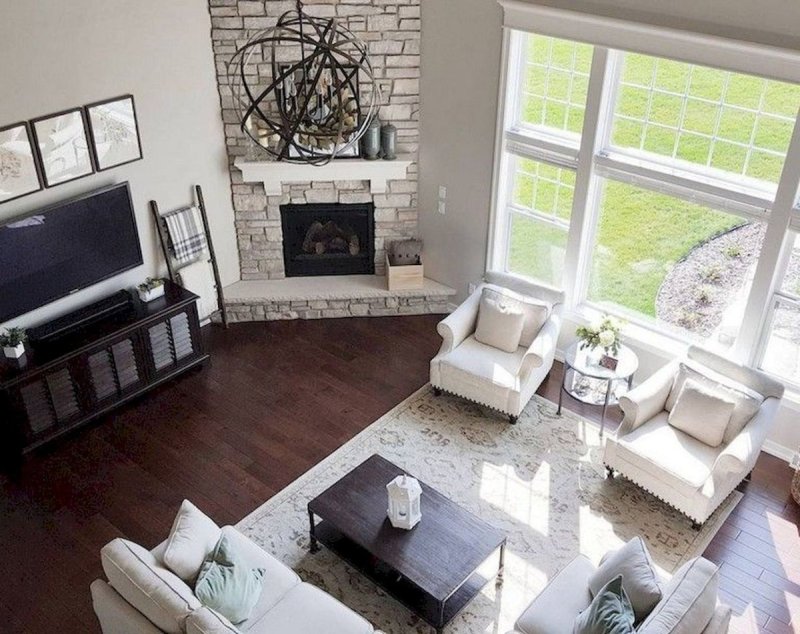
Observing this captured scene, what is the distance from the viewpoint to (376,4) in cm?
724

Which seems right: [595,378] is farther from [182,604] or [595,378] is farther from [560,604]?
[182,604]

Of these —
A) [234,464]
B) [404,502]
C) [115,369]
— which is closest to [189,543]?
[404,502]

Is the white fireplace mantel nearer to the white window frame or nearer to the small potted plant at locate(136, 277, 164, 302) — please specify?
the white window frame

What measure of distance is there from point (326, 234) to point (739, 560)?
4888mm

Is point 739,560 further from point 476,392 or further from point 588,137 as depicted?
point 588,137

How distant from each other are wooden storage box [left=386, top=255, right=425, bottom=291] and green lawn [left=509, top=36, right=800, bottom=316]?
978mm

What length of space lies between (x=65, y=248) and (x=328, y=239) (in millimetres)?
2702

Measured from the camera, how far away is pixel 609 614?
4.10 m

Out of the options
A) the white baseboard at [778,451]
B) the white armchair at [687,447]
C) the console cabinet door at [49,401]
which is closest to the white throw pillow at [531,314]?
the white armchair at [687,447]

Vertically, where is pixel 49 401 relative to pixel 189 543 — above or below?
below

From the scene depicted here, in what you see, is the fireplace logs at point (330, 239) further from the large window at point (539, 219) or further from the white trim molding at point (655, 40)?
the white trim molding at point (655, 40)

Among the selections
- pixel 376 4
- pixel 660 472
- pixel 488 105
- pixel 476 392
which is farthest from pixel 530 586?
pixel 376 4

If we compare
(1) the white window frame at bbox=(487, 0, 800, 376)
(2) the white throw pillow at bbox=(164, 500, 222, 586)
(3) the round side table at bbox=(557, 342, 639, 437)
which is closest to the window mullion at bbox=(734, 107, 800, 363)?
(1) the white window frame at bbox=(487, 0, 800, 376)

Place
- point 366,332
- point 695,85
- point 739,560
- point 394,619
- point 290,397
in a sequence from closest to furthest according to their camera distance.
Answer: point 394,619 → point 739,560 → point 695,85 → point 290,397 → point 366,332
